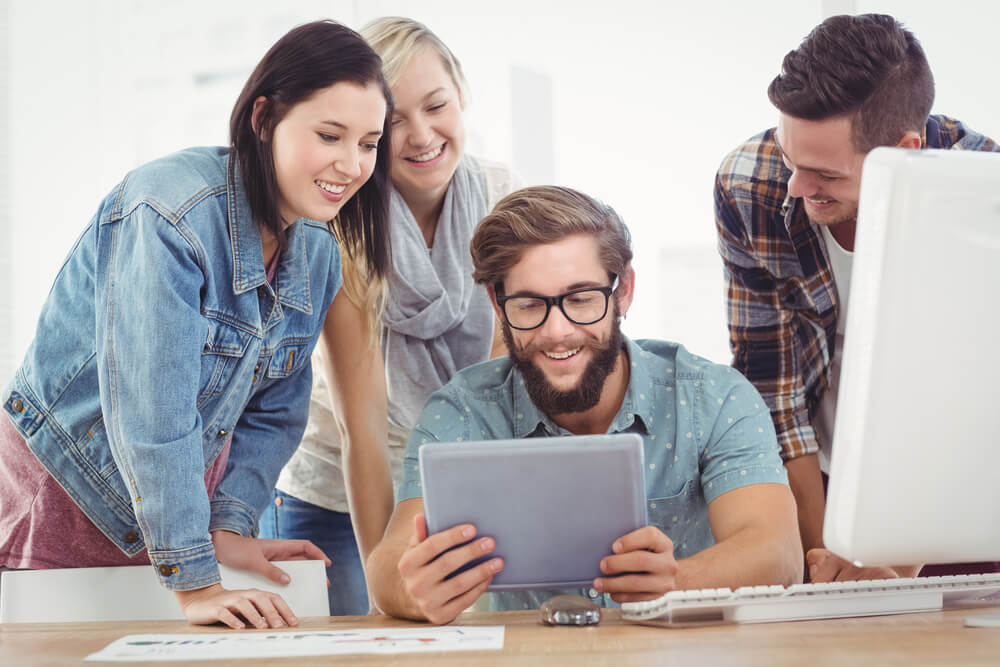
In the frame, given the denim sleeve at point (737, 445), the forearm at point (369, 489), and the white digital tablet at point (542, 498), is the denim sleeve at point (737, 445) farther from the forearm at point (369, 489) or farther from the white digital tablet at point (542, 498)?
the forearm at point (369, 489)

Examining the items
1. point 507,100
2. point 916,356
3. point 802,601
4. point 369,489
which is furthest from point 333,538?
point 507,100

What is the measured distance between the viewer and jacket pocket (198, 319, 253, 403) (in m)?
1.54

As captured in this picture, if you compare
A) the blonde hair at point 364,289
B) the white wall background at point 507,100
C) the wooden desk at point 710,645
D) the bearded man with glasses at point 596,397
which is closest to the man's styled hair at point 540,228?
the bearded man with glasses at point 596,397

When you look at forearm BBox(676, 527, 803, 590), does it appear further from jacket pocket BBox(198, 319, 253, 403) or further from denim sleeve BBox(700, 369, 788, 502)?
jacket pocket BBox(198, 319, 253, 403)

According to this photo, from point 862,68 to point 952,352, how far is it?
1085 mm

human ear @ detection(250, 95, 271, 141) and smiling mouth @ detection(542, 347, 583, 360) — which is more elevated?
human ear @ detection(250, 95, 271, 141)

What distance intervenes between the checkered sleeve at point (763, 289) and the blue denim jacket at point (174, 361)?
882 mm

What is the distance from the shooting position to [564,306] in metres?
1.69

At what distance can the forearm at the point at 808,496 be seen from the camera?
2016 mm

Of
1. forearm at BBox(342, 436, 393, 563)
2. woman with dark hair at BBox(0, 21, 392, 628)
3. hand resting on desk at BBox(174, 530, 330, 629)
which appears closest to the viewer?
hand resting on desk at BBox(174, 530, 330, 629)

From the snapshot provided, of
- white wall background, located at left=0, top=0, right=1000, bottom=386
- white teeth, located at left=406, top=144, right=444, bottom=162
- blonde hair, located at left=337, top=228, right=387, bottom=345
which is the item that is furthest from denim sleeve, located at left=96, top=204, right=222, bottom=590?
white wall background, located at left=0, top=0, right=1000, bottom=386

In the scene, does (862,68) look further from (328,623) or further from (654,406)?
(328,623)

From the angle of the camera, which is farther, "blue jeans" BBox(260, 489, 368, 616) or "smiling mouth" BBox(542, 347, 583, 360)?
"blue jeans" BBox(260, 489, 368, 616)

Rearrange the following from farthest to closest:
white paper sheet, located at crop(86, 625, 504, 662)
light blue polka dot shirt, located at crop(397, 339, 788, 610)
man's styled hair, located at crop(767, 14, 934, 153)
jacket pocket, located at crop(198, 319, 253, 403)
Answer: man's styled hair, located at crop(767, 14, 934, 153)
light blue polka dot shirt, located at crop(397, 339, 788, 610)
jacket pocket, located at crop(198, 319, 253, 403)
white paper sheet, located at crop(86, 625, 504, 662)
